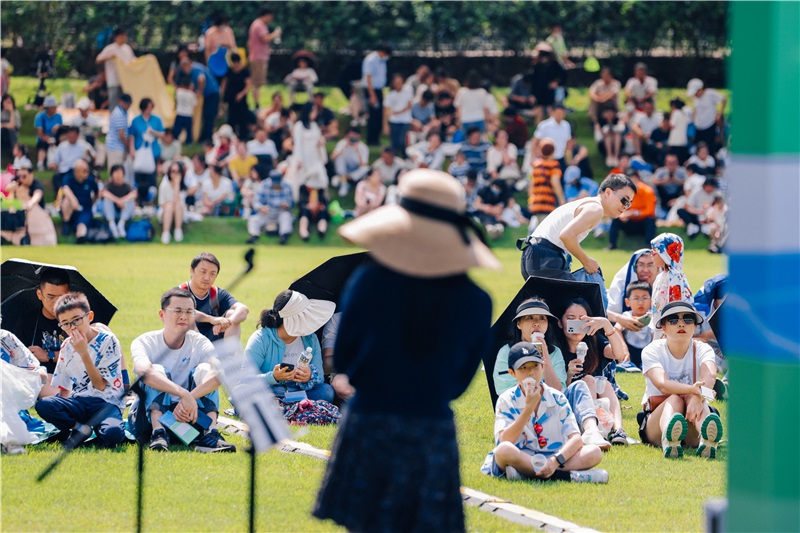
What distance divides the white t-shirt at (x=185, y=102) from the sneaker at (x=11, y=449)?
1711 centimetres

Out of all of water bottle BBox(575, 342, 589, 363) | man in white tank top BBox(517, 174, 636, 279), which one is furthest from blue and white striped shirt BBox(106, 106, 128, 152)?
water bottle BBox(575, 342, 589, 363)

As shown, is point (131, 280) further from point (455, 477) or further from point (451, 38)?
point (451, 38)

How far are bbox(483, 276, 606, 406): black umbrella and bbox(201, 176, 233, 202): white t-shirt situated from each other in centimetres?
1345

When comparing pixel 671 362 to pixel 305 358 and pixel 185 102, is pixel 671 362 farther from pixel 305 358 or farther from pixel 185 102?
pixel 185 102

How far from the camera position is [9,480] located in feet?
24.6

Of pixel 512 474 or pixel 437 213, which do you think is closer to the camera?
pixel 437 213

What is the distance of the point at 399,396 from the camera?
4781mm

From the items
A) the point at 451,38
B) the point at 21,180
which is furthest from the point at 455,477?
the point at 451,38

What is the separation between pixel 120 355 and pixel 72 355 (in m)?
0.32

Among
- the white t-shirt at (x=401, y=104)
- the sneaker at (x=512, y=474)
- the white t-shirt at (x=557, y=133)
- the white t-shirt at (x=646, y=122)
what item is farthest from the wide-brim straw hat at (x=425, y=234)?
the white t-shirt at (x=646, y=122)

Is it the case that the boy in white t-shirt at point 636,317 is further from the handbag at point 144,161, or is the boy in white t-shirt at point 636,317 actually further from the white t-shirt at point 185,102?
the white t-shirt at point 185,102

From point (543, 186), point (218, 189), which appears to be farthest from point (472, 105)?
point (218, 189)

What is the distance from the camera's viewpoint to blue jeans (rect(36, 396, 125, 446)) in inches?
324

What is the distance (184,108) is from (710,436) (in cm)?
1812
